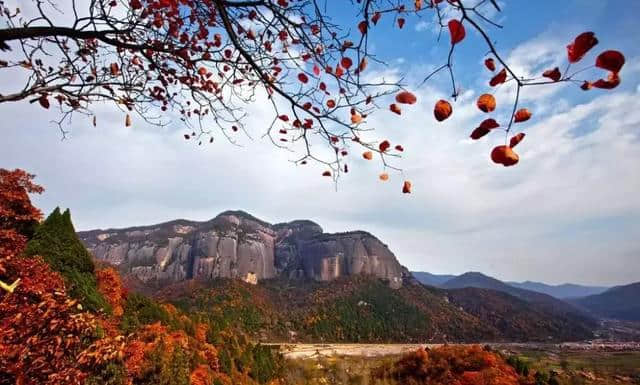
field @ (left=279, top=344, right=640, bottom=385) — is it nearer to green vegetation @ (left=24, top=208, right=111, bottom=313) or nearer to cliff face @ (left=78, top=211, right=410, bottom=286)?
green vegetation @ (left=24, top=208, right=111, bottom=313)

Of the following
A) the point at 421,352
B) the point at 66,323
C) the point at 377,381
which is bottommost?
the point at 377,381

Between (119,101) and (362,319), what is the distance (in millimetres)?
100036

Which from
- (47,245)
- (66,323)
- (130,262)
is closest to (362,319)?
(130,262)

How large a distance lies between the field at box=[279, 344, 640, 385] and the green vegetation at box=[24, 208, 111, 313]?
24.1 meters

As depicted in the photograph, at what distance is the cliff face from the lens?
126938 millimetres

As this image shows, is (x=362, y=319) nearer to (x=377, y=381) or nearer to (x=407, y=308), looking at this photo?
(x=407, y=308)

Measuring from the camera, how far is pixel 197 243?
134 m

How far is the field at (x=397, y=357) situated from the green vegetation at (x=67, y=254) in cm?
2410

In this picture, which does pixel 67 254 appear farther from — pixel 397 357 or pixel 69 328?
pixel 397 357

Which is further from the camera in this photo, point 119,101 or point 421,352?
point 421,352

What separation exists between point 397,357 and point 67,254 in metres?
54.2

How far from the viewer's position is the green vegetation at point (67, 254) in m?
14.1

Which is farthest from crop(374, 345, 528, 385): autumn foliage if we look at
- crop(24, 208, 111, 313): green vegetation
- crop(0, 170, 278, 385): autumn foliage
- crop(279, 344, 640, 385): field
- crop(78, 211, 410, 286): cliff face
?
crop(78, 211, 410, 286): cliff face

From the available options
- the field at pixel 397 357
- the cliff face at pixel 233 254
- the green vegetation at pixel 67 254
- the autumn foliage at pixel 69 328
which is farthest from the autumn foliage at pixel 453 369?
the cliff face at pixel 233 254
